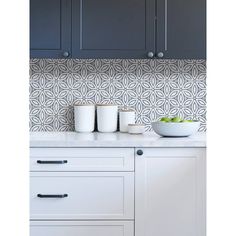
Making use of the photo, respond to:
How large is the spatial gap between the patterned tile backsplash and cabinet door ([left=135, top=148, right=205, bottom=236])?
2.12 ft

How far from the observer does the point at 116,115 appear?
10.2 ft

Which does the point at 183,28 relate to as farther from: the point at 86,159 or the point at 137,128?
the point at 86,159

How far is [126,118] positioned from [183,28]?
0.71 m

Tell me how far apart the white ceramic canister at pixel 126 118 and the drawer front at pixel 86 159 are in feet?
1.79

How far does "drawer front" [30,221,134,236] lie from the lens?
2594mm

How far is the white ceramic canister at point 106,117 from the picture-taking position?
3072 mm

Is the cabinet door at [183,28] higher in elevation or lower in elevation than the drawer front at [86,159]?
higher

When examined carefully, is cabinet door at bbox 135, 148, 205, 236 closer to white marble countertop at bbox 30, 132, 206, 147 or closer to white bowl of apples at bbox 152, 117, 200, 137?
white marble countertop at bbox 30, 132, 206, 147

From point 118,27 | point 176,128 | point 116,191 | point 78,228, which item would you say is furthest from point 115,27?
point 78,228

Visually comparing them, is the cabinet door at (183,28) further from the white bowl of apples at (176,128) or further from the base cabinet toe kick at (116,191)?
the base cabinet toe kick at (116,191)

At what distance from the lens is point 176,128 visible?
9.05 feet

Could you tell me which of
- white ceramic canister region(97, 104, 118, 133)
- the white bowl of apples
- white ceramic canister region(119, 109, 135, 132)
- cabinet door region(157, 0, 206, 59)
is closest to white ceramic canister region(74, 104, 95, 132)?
white ceramic canister region(97, 104, 118, 133)

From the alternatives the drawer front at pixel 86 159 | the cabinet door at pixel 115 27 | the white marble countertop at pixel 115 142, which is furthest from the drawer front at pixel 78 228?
the cabinet door at pixel 115 27

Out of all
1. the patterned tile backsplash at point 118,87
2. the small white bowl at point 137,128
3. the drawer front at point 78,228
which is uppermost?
the patterned tile backsplash at point 118,87
